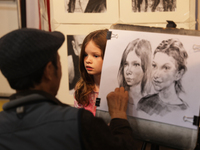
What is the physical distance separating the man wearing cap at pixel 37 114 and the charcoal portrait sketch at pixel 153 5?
108 cm

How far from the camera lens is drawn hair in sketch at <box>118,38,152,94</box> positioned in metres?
1.06

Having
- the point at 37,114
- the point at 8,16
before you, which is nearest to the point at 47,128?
the point at 37,114

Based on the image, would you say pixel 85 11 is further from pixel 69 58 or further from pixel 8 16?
pixel 8 16

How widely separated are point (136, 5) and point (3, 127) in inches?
53.4

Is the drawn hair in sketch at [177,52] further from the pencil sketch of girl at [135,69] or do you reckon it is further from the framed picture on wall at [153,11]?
the framed picture on wall at [153,11]

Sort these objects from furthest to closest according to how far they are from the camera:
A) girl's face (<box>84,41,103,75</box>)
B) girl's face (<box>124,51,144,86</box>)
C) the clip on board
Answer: girl's face (<box>84,41,103,75</box>)
girl's face (<box>124,51,144,86</box>)
the clip on board

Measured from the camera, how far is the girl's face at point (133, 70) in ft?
3.53

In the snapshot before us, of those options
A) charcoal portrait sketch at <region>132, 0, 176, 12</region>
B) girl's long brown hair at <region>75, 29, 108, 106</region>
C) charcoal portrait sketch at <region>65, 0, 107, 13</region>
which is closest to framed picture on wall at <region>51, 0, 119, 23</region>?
charcoal portrait sketch at <region>65, 0, 107, 13</region>

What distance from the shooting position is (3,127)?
27.8 inches

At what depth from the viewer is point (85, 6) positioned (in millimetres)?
1707

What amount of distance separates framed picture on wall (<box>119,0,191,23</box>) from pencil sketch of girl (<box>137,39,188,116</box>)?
2.19 ft

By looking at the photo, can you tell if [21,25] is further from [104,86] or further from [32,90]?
[32,90]

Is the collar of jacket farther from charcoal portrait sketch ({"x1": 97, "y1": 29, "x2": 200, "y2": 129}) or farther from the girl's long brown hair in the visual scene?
the girl's long brown hair

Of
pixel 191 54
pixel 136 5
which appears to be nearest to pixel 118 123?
pixel 191 54
